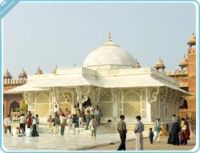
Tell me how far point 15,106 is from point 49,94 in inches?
509

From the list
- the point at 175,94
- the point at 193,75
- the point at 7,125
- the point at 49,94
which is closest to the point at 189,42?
the point at 193,75

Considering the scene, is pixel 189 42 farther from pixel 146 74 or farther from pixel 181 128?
pixel 181 128

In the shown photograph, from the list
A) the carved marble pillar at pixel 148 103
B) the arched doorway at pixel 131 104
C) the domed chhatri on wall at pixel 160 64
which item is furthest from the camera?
the domed chhatri on wall at pixel 160 64

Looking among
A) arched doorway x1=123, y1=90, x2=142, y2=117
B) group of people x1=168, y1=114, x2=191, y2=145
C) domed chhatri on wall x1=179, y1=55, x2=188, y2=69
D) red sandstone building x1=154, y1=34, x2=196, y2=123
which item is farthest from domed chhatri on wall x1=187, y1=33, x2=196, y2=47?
group of people x1=168, y1=114, x2=191, y2=145

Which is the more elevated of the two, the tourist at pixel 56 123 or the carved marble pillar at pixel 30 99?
the carved marble pillar at pixel 30 99

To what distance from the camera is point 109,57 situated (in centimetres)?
2373

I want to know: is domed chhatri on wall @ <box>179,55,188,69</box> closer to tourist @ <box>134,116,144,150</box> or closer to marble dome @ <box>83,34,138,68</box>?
marble dome @ <box>83,34,138,68</box>

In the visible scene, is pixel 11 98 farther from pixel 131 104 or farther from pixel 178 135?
pixel 178 135

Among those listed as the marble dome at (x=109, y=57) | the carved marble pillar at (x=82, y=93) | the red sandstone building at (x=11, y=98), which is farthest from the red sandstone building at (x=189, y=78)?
the red sandstone building at (x=11, y=98)

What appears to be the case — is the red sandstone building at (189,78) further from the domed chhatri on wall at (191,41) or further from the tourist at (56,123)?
the tourist at (56,123)

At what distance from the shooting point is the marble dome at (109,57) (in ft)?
77.4

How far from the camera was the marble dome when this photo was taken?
77.4 feet

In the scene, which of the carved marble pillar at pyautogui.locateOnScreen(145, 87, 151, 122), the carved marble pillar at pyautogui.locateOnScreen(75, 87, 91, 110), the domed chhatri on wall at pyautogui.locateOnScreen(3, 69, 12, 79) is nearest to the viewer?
the carved marble pillar at pyautogui.locateOnScreen(75, 87, 91, 110)

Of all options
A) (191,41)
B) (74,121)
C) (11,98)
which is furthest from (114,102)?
(11,98)
